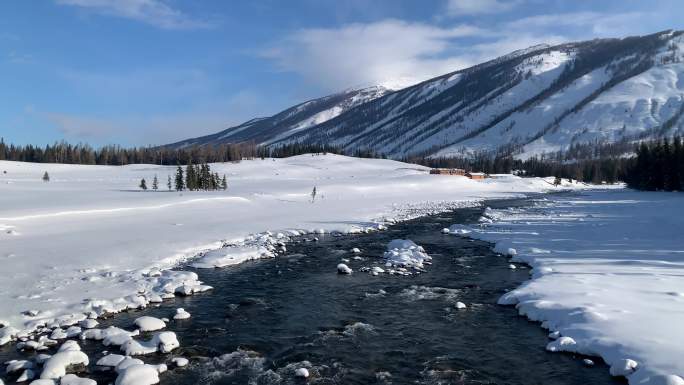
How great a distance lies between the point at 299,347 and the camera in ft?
51.3

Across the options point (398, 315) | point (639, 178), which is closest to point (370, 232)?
point (398, 315)

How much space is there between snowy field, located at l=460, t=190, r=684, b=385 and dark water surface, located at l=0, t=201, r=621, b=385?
0.82m

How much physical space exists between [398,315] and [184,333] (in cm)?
831

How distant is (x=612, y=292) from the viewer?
19.7 metres

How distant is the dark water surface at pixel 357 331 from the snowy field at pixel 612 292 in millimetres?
824

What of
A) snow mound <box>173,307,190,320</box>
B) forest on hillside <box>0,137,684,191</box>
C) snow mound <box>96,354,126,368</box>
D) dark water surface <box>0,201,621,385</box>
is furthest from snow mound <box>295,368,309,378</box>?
forest on hillside <box>0,137,684,191</box>

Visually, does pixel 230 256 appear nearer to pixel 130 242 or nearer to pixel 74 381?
pixel 130 242

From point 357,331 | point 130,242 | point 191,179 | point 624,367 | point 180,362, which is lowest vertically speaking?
point 357,331

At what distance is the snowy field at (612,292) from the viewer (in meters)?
13.7

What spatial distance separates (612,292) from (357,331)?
1132 cm

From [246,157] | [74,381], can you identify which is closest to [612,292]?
[74,381]

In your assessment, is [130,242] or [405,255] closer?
[130,242]

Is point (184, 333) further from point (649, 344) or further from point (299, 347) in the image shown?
point (649, 344)

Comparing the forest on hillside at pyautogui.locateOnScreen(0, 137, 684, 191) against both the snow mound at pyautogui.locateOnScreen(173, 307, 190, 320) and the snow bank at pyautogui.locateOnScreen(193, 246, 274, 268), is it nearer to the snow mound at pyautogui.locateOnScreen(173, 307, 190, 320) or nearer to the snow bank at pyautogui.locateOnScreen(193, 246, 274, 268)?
the snow bank at pyautogui.locateOnScreen(193, 246, 274, 268)
